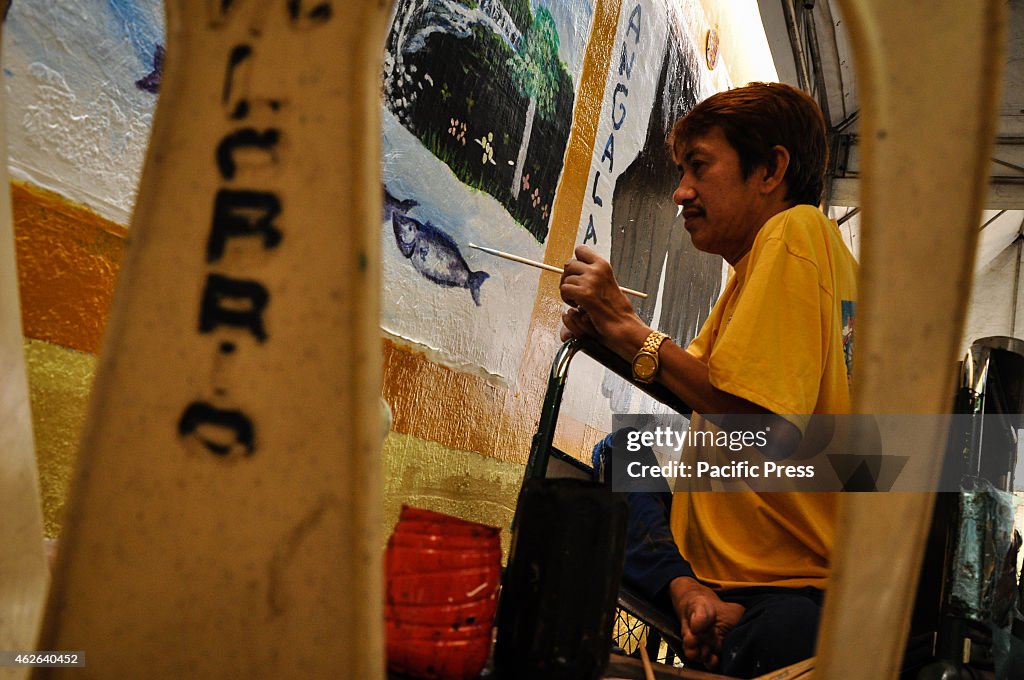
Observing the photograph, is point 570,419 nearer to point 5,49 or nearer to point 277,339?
point 5,49

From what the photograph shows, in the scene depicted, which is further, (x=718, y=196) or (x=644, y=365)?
(x=718, y=196)

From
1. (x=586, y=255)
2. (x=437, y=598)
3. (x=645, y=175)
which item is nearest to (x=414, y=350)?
(x=586, y=255)

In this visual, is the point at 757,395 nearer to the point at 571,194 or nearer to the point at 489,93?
the point at 489,93


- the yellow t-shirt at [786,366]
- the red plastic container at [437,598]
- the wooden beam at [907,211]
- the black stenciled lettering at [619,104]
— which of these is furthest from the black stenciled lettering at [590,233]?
the wooden beam at [907,211]

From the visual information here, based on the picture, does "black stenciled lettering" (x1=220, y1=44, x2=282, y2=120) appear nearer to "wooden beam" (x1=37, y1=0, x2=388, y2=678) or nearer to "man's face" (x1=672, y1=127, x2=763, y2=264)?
"wooden beam" (x1=37, y1=0, x2=388, y2=678)

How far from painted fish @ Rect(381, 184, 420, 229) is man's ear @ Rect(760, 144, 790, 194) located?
22.1 inches

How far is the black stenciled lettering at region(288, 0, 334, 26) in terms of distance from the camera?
0.97ft

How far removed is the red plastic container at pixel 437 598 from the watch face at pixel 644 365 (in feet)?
1.64

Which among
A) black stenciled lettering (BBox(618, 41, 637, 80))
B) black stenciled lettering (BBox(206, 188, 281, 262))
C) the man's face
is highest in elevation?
black stenciled lettering (BBox(618, 41, 637, 80))

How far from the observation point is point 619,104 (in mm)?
1970

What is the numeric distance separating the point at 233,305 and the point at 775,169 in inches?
40.9

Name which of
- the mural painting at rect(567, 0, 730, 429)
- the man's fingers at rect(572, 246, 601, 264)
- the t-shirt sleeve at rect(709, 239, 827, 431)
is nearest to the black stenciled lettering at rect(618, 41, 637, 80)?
the mural painting at rect(567, 0, 730, 429)

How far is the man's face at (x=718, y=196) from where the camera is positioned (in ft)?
3.86

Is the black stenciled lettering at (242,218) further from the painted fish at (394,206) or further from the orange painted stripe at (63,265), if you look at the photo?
the painted fish at (394,206)
